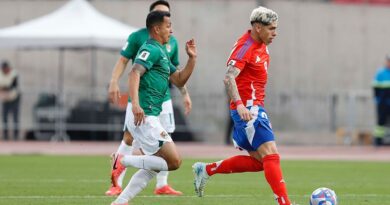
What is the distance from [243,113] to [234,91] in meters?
0.29

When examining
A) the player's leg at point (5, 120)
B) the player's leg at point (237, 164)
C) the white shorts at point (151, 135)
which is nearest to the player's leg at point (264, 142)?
the player's leg at point (237, 164)

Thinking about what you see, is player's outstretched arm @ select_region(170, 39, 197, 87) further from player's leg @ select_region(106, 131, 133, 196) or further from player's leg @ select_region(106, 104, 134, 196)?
player's leg @ select_region(106, 131, 133, 196)

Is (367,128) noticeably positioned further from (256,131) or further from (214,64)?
(256,131)

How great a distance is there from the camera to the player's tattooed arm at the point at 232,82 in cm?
1130

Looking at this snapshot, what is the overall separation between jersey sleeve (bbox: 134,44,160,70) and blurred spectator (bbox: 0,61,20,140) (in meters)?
20.3

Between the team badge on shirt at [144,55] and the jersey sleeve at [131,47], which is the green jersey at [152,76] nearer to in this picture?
the team badge on shirt at [144,55]

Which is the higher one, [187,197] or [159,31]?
[159,31]

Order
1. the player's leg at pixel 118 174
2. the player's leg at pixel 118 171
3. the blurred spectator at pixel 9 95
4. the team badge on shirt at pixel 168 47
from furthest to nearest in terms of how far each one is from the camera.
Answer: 1. the blurred spectator at pixel 9 95
2. the team badge on shirt at pixel 168 47
3. the player's leg at pixel 118 174
4. the player's leg at pixel 118 171

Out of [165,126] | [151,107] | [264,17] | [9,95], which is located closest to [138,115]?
[151,107]

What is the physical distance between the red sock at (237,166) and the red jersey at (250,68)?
641 mm

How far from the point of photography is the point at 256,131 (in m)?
11.3

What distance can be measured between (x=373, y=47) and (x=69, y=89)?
1028cm

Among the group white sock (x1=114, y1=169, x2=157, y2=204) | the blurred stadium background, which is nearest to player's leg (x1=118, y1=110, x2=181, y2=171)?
white sock (x1=114, y1=169, x2=157, y2=204)

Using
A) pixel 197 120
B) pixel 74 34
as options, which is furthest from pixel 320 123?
pixel 74 34
